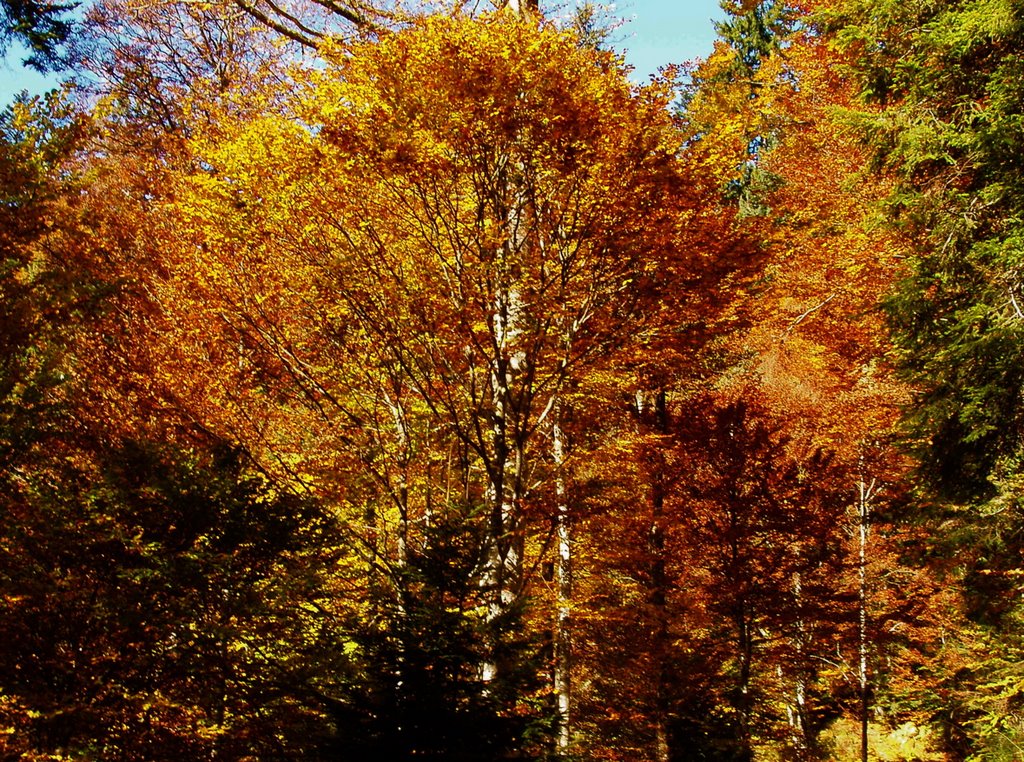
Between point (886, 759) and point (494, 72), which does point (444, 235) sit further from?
point (886, 759)

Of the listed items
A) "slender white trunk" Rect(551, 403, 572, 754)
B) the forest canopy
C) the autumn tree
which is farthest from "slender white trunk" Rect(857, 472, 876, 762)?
"slender white trunk" Rect(551, 403, 572, 754)

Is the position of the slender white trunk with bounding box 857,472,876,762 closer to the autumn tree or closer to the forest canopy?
the forest canopy

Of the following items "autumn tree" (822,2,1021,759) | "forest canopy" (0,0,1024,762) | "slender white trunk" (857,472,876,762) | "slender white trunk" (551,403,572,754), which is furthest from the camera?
"slender white trunk" (857,472,876,762)

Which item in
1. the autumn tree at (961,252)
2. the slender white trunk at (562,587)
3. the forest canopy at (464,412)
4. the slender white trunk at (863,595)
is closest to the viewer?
the forest canopy at (464,412)

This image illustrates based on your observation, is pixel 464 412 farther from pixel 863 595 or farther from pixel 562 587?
pixel 863 595

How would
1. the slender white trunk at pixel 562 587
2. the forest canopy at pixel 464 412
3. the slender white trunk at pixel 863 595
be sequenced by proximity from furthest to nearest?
the slender white trunk at pixel 863 595 → the slender white trunk at pixel 562 587 → the forest canopy at pixel 464 412

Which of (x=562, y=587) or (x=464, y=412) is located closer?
(x=464, y=412)

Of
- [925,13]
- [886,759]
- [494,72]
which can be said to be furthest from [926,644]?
[494,72]

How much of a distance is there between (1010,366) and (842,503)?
492cm

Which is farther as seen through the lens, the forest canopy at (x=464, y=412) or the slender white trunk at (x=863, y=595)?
the slender white trunk at (x=863, y=595)

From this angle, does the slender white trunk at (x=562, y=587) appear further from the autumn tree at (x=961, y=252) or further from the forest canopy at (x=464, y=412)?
the autumn tree at (x=961, y=252)

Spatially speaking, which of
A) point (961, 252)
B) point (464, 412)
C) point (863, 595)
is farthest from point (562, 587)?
point (961, 252)

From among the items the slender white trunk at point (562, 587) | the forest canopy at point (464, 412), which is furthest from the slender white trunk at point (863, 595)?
the slender white trunk at point (562, 587)

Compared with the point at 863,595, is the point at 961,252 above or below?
above
